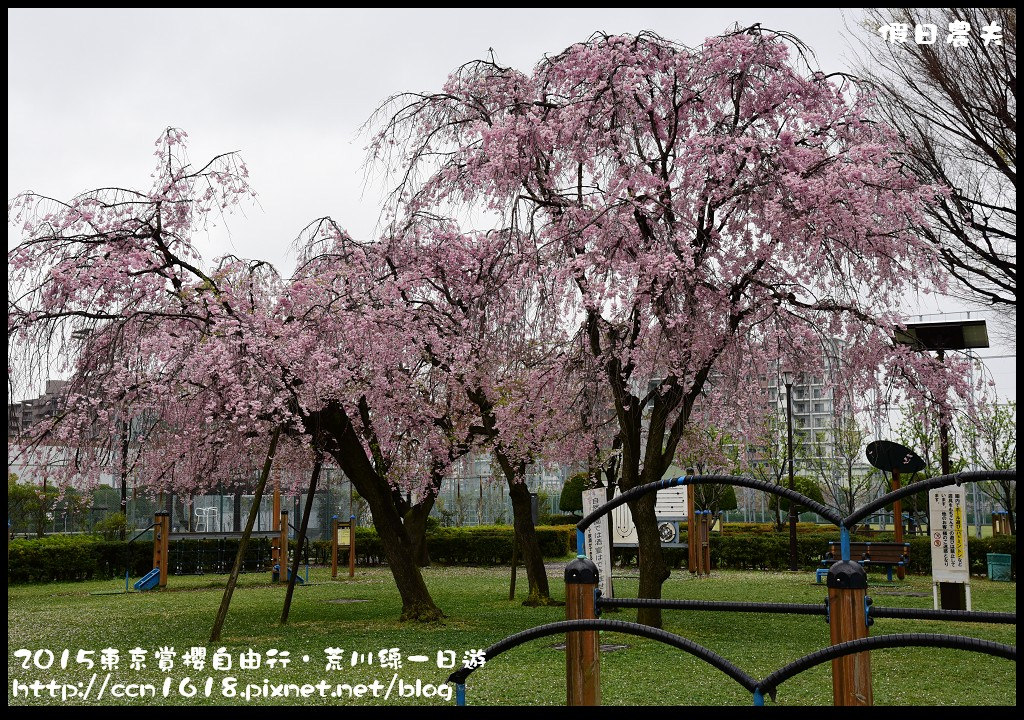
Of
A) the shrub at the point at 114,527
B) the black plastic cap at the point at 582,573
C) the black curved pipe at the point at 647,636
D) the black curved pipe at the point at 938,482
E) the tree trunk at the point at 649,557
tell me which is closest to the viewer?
the black curved pipe at the point at 938,482

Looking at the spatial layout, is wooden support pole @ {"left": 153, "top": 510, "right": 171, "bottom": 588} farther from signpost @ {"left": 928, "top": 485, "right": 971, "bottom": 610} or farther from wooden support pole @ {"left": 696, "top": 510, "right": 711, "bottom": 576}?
signpost @ {"left": 928, "top": 485, "right": 971, "bottom": 610}

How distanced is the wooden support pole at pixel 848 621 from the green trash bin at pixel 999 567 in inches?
613

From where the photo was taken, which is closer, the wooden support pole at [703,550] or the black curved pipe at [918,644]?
the black curved pipe at [918,644]

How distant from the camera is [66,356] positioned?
379 inches

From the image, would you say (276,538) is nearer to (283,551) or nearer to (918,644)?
(283,551)

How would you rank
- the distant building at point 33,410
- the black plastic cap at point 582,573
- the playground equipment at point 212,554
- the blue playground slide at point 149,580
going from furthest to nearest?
the playground equipment at point 212,554 < the blue playground slide at point 149,580 < the distant building at point 33,410 < the black plastic cap at point 582,573

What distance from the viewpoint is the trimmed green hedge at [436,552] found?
18125 mm

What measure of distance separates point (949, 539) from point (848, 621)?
9.12 metres

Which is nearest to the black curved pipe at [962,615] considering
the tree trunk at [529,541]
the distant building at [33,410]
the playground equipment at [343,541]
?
the distant building at [33,410]

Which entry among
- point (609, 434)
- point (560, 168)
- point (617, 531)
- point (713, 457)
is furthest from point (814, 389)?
point (560, 168)

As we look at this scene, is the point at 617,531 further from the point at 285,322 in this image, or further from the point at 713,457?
the point at 285,322

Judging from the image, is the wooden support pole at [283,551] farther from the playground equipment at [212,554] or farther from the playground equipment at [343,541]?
the playground equipment at [343,541]

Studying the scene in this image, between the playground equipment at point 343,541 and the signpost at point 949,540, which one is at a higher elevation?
the signpost at point 949,540

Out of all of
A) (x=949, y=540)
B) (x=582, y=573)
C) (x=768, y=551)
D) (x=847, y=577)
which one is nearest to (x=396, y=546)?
(x=949, y=540)
